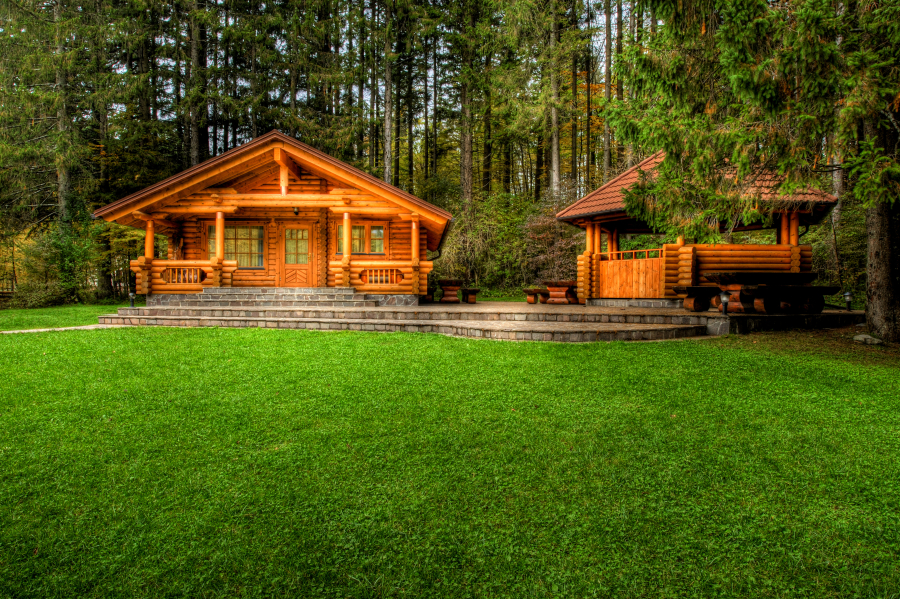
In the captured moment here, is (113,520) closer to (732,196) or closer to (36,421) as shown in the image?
(36,421)

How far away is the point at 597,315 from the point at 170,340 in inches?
304

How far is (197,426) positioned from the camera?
3289 millimetres

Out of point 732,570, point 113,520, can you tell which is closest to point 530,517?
point 732,570

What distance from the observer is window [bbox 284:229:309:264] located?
13.9 m

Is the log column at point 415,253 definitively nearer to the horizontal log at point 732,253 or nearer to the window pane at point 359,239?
the window pane at point 359,239

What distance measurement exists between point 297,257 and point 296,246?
369 millimetres

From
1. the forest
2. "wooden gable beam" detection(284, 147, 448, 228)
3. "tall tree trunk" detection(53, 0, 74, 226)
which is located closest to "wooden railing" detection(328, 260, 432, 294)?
"wooden gable beam" detection(284, 147, 448, 228)

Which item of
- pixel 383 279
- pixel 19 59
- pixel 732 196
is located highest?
pixel 19 59

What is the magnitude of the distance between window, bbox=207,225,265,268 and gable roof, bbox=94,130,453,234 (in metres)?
1.73

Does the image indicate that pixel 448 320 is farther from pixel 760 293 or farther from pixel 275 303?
pixel 760 293

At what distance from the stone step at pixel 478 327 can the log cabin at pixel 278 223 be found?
3821mm

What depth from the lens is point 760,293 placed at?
310 inches

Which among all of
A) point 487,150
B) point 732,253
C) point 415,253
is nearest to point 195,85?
point 415,253

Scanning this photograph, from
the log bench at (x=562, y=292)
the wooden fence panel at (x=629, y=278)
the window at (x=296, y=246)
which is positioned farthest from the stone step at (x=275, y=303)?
the wooden fence panel at (x=629, y=278)
